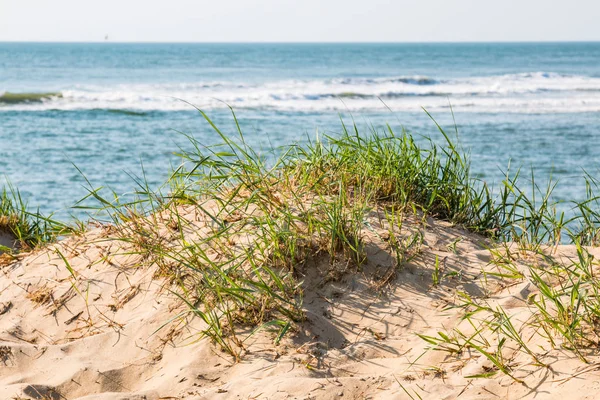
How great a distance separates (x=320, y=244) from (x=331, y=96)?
2284 centimetres

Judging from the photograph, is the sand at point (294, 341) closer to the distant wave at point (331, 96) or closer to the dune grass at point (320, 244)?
the dune grass at point (320, 244)

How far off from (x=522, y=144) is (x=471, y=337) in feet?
38.1

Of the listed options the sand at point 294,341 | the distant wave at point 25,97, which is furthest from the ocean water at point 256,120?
the sand at point 294,341

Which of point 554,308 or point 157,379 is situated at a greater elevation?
point 554,308

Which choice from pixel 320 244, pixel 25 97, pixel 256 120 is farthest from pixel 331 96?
pixel 320 244

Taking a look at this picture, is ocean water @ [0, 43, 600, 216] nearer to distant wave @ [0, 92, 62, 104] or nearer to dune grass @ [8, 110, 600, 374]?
distant wave @ [0, 92, 62, 104]

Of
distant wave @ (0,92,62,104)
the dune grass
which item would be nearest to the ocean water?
distant wave @ (0,92,62,104)

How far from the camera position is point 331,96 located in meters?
25.6

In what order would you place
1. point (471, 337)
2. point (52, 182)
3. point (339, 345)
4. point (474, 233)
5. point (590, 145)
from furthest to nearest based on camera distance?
point (590, 145) → point (52, 182) → point (474, 233) → point (339, 345) → point (471, 337)

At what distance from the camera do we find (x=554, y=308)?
2.68 m

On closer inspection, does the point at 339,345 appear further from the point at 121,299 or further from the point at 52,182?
the point at 52,182

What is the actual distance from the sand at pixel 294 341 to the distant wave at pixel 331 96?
15539 millimetres

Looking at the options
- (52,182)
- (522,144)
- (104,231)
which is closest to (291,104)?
(522,144)

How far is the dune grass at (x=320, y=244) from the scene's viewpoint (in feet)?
8.78
